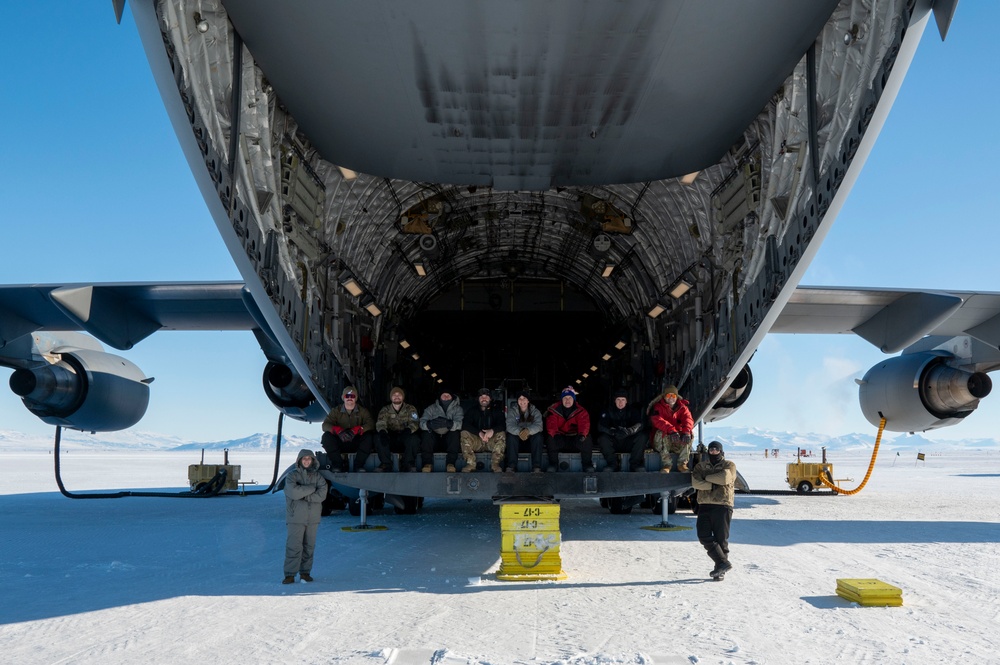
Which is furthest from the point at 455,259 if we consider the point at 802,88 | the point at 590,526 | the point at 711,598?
the point at 711,598

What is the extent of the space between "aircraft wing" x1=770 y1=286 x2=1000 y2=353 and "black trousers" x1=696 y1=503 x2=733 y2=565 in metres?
4.91

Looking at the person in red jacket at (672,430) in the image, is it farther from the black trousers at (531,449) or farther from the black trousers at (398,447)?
the black trousers at (398,447)

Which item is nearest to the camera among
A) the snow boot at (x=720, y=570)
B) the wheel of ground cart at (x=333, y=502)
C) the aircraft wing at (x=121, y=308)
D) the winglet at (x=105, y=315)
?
the snow boot at (x=720, y=570)

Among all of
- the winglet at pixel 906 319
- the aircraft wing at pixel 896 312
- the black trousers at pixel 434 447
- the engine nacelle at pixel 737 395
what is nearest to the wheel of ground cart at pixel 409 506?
the black trousers at pixel 434 447

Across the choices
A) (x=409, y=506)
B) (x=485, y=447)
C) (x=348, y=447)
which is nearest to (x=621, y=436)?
(x=485, y=447)

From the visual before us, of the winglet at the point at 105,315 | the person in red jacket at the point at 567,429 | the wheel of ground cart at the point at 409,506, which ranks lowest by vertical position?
→ the wheel of ground cart at the point at 409,506

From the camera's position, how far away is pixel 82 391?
1301 cm

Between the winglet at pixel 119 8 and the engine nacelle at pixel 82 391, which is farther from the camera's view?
the engine nacelle at pixel 82 391

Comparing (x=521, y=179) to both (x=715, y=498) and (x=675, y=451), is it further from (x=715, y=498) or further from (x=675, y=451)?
(x=715, y=498)

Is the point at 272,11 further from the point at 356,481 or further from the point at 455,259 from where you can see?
the point at 455,259

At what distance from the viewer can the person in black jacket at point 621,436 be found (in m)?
8.55

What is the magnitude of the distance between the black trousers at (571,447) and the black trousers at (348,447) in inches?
82.2

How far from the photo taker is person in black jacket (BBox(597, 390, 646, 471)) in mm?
8547

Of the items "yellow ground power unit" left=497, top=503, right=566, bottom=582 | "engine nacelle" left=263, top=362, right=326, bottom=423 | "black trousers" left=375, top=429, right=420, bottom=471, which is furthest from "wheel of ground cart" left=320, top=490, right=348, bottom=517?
"yellow ground power unit" left=497, top=503, right=566, bottom=582
